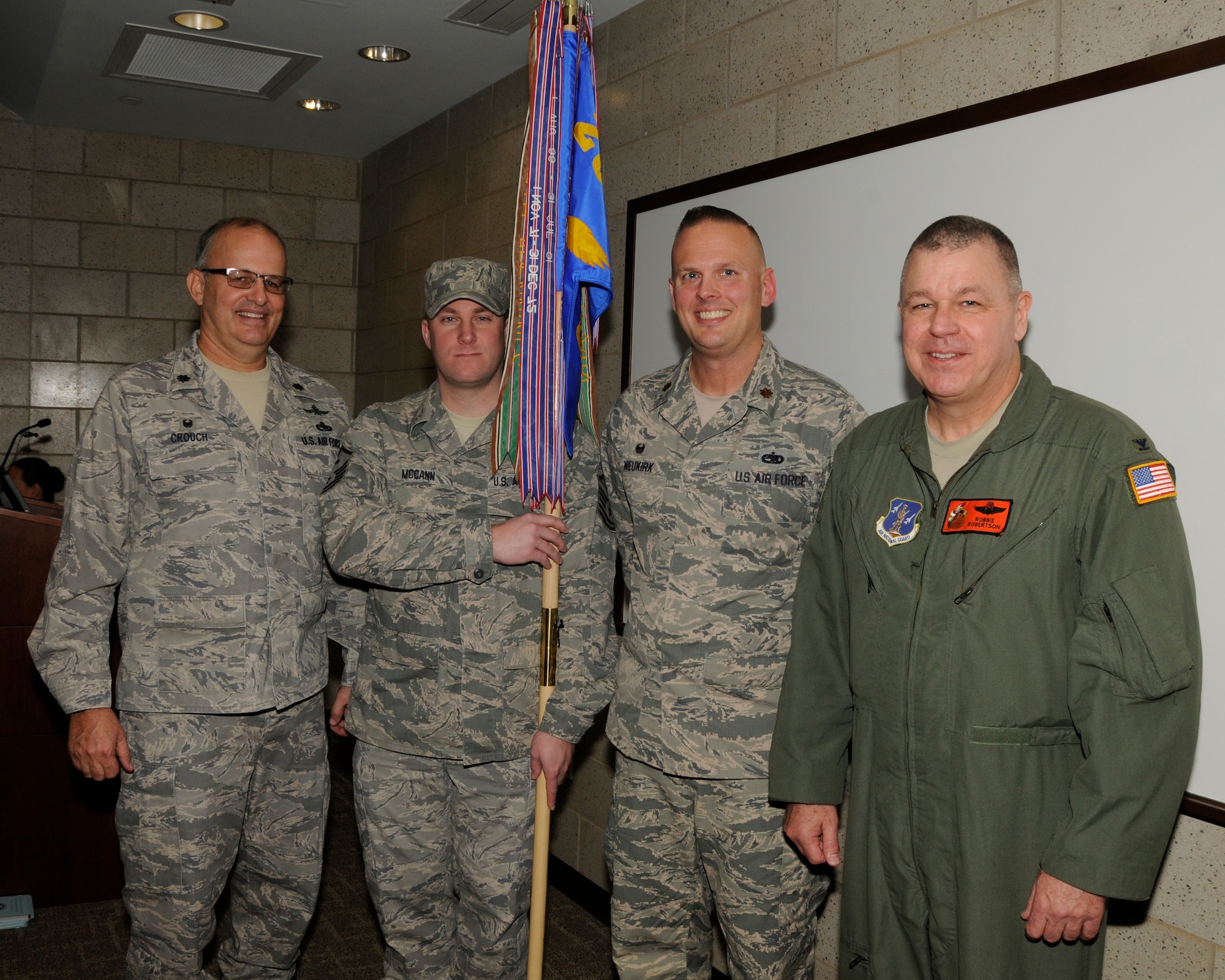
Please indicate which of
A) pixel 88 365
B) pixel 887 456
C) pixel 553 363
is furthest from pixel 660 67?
pixel 88 365

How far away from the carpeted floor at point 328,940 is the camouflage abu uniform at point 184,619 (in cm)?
75

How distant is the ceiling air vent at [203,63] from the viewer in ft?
13.1

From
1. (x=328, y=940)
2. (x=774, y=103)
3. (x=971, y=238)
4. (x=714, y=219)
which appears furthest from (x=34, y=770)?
(x=971, y=238)

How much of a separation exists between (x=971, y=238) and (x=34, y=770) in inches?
128

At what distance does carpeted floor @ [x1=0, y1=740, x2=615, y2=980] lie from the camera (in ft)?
Result: 9.69

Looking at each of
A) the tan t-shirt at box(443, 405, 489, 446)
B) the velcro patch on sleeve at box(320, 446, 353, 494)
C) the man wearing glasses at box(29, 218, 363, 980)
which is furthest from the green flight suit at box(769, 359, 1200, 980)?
the man wearing glasses at box(29, 218, 363, 980)

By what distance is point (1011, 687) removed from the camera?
5.05ft

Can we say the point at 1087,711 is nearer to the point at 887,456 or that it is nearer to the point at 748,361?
the point at 887,456

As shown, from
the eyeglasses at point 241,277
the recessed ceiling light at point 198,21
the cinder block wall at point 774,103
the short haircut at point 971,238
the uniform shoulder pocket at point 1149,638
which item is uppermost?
the recessed ceiling light at point 198,21

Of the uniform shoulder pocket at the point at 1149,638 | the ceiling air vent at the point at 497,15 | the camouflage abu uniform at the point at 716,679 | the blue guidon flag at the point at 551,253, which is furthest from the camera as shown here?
the ceiling air vent at the point at 497,15

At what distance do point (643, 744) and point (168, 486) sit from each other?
1198 mm

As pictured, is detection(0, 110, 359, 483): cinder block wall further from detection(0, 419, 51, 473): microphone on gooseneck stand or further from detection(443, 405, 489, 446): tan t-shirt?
detection(443, 405, 489, 446): tan t-shirt

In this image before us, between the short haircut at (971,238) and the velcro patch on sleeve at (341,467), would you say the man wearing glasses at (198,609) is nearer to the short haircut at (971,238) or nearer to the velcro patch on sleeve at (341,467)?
the velcro patch on sleeve at (341,467)

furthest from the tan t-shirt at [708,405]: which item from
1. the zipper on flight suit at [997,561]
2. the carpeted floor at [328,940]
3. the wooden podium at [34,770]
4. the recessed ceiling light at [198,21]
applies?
the recessed ceiling light at [198,21]
